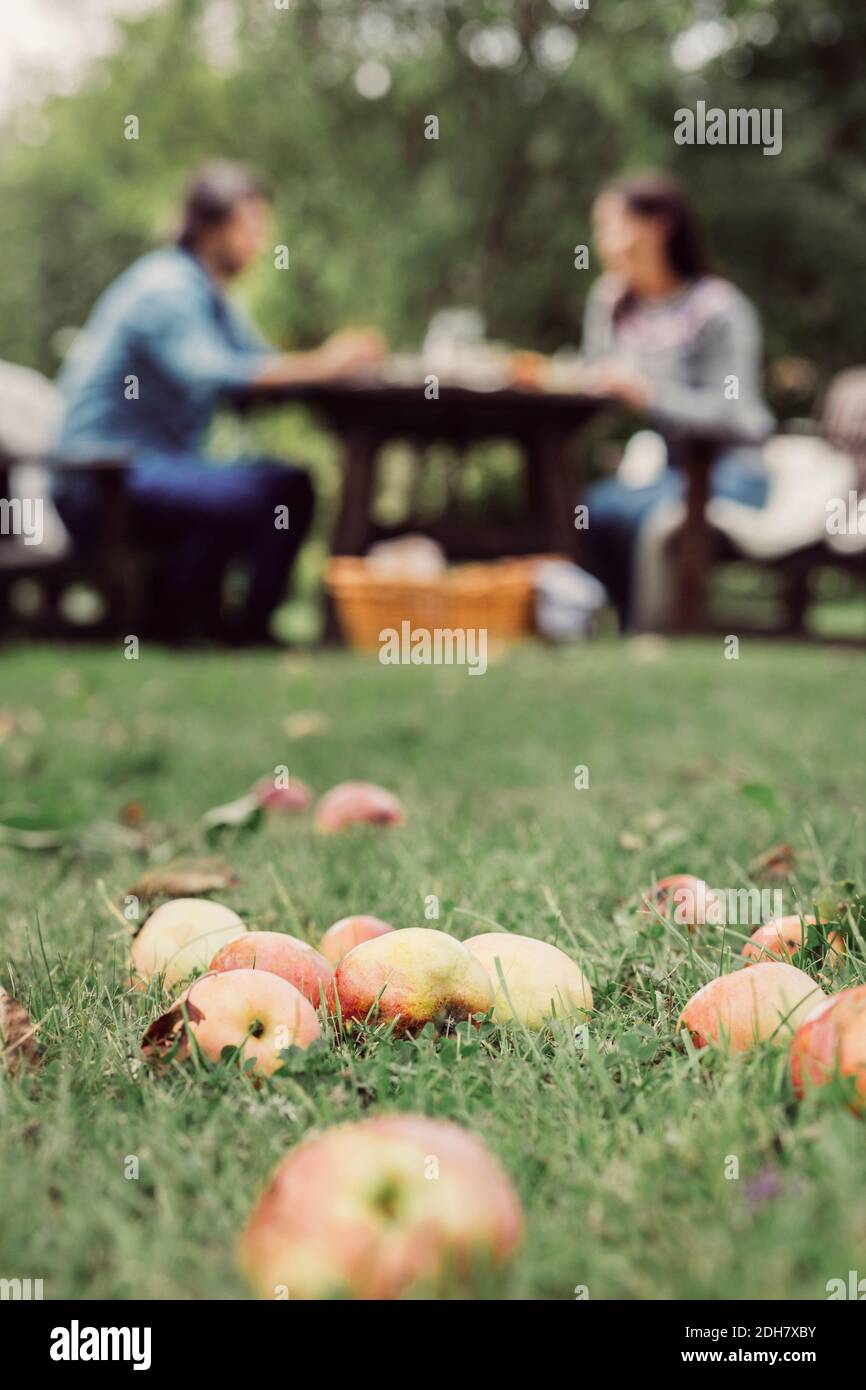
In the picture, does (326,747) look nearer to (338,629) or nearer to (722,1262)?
(722,1262)

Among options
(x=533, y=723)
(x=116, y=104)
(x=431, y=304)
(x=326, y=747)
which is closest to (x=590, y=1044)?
(x=326, y=747)

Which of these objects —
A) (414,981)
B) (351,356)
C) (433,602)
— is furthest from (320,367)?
(414,981)

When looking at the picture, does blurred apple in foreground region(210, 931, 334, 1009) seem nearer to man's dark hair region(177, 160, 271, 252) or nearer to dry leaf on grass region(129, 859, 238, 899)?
dry leaf on grass region(129, 859, 238, 899)

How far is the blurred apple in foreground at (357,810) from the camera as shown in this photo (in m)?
2.16

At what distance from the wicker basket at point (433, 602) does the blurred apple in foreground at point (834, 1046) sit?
191 inches

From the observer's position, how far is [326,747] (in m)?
3.12

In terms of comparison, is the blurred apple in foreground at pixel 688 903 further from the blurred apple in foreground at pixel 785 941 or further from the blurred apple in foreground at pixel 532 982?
the blurred apple in foreground at pixel 532 982

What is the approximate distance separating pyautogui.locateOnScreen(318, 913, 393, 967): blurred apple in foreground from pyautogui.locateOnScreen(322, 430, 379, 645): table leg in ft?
16.8

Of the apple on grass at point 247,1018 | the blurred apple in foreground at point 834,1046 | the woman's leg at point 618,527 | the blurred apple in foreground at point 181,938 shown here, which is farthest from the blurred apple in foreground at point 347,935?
the woman's leg at point 618,527

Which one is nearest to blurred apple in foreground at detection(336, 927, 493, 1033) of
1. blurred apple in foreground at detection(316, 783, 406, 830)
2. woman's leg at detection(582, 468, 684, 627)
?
blurred apple in foreground at detection(316, 783, 406, 830)

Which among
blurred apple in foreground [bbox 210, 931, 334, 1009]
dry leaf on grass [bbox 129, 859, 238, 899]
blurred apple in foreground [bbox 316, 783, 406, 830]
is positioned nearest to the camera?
blurred apple in foreground [bbox 210, 931, 334, 1009]

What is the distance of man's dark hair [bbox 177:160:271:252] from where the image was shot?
601cm

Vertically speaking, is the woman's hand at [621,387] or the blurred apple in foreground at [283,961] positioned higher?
the woman's hand at [621,387]
